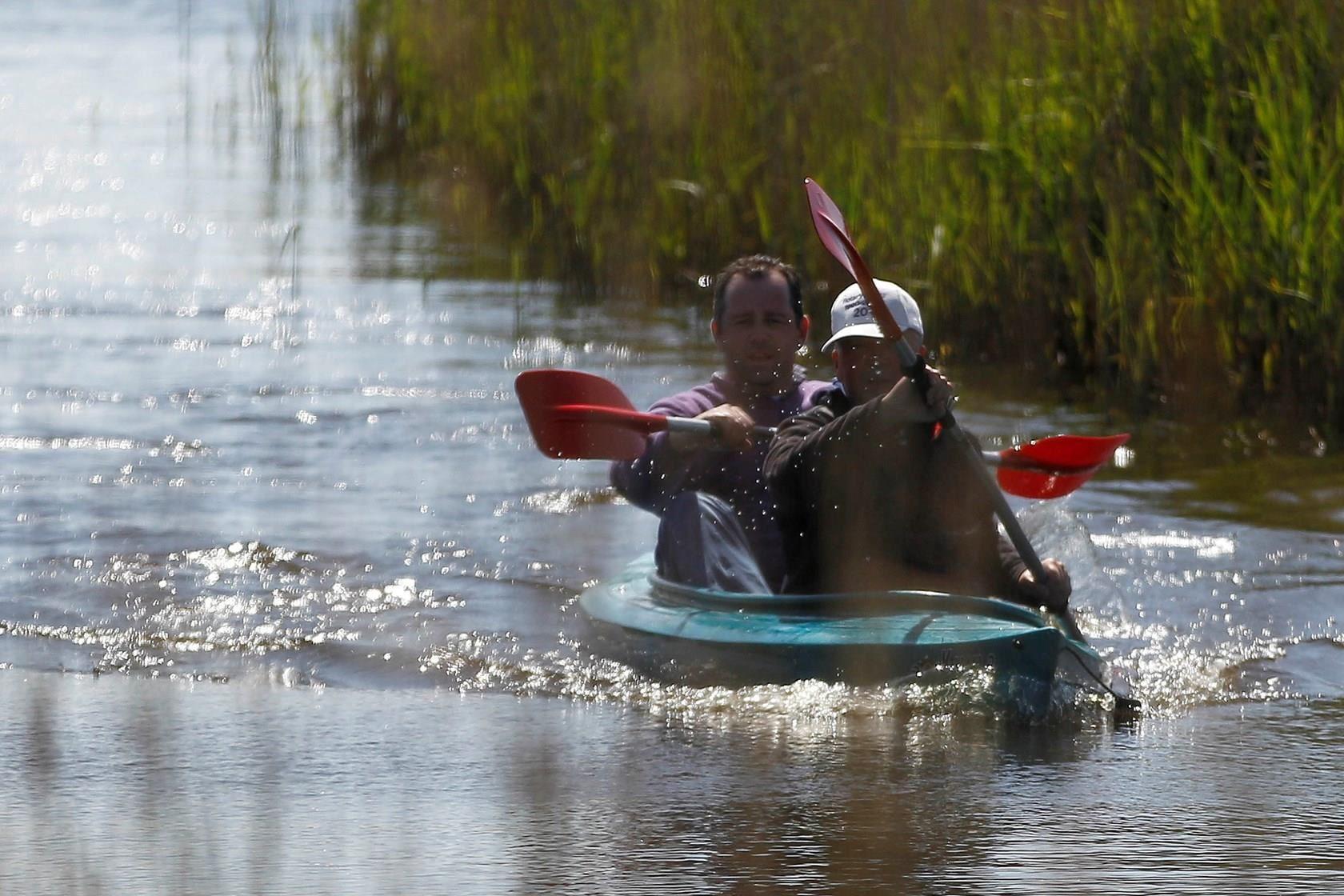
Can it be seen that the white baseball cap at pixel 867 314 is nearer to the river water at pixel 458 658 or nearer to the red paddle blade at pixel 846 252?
the red paddle blade at pixel 846 252

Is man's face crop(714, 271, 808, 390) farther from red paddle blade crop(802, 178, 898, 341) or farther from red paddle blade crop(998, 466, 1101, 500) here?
red paddle blade crop(998, 466, 1101, 500)

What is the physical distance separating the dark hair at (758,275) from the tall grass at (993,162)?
2.80 m

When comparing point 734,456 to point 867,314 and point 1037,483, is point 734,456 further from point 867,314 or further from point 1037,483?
point 1037,483

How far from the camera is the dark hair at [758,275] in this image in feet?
18.9

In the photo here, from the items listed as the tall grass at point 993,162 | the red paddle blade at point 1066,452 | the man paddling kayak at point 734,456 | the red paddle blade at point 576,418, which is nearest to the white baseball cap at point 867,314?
the man paddling kayak at point 734,456

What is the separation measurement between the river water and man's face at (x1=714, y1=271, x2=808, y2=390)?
90 cm

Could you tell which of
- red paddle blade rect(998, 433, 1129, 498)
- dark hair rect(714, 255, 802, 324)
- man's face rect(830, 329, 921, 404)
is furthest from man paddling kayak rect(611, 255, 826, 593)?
red paddle blade rect(998, 433, 1129, 498)

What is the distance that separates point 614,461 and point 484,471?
84.9 inches

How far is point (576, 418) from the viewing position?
5797 mm

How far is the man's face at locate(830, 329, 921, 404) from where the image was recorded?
520 centimetres

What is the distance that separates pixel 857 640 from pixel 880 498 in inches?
16.9

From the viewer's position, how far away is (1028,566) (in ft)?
17.0

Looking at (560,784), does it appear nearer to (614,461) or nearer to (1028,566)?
(1028,566)

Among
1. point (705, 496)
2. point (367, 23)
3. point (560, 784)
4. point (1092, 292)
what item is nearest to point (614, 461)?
point (705, 496)
